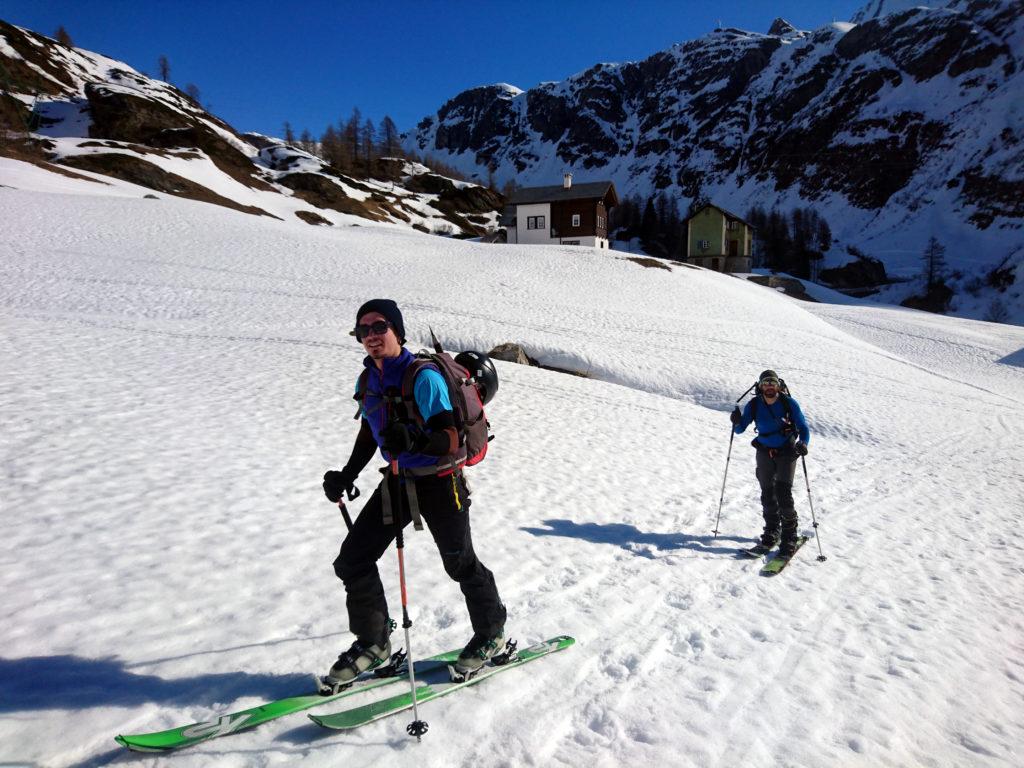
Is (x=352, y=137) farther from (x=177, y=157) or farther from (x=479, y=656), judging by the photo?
(x=479, y=656)

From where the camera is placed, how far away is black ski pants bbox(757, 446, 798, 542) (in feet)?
23.1

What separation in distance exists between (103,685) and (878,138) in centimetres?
15120

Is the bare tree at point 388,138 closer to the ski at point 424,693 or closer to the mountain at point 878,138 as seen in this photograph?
the mountain at point 878,138

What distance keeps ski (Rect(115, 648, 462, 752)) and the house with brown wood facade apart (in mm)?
54526

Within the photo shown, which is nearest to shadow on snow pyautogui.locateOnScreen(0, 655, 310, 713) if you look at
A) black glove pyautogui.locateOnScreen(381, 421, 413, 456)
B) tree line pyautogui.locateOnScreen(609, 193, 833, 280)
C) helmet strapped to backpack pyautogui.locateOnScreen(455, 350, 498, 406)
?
black glove pyautogui.locateOnScreen(381, 421, 413, 456)

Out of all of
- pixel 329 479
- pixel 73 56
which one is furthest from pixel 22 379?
pixel 73 56

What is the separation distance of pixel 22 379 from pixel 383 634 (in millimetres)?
10791

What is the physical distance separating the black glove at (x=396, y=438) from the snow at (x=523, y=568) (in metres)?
1.88

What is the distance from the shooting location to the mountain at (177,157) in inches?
2083

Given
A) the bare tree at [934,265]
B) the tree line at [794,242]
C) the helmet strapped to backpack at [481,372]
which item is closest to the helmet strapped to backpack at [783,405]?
the helmet strapped to backpack at [481,372]

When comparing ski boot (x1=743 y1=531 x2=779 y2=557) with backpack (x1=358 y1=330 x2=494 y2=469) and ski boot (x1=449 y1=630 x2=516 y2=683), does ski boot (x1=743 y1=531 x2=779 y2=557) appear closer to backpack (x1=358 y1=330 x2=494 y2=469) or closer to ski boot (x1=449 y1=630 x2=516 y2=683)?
ski boot (x1=449 y1=630 x2=516 y2=683)

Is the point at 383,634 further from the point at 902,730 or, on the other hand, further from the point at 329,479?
the point at 902,730

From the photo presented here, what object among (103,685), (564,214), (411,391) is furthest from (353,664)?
(564,214)

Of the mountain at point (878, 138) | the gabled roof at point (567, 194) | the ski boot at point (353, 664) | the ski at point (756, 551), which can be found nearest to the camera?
the ski boot at point (353, 664)
